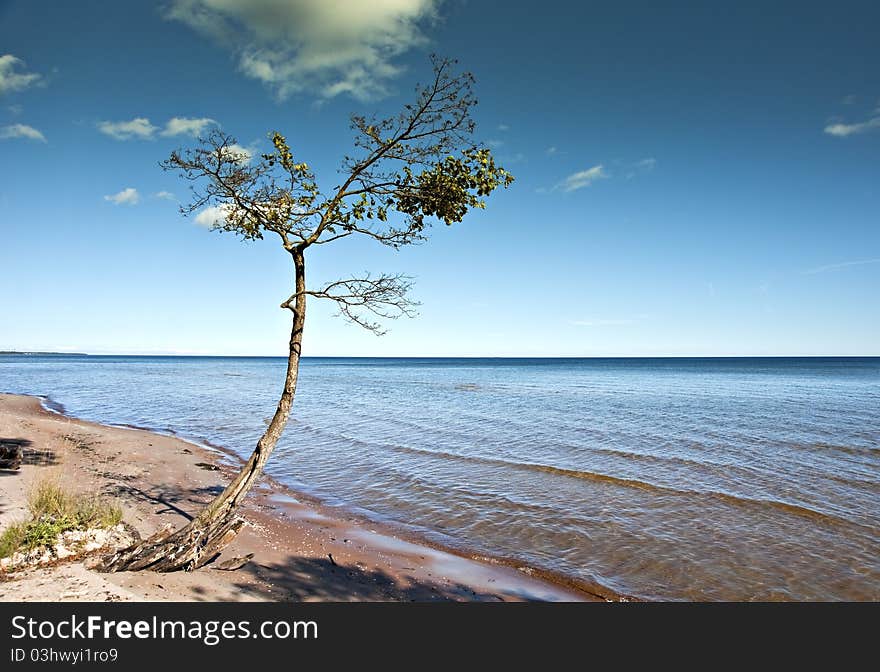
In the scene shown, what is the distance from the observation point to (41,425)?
71.5ft

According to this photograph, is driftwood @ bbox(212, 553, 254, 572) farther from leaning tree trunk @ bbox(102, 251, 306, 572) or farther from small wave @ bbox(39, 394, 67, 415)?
small wave @ bbox(39, 394, 67, 415)

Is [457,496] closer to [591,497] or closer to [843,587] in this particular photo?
[591,497]

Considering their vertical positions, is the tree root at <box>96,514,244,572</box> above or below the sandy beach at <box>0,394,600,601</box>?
above

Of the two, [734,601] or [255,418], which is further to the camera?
[255,418]

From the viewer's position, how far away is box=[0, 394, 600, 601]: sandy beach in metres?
5.98

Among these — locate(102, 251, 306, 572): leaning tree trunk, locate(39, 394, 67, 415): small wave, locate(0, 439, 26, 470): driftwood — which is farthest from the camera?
locate(39, 394, 67, 415): small wave

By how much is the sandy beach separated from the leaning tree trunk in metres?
0.22

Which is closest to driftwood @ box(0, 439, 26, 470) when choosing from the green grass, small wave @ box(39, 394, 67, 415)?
the green grass

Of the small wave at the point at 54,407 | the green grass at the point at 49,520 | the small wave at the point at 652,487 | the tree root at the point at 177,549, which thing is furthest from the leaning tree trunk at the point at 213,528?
the small wave at the point at 54,407

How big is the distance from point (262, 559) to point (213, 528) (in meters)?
1.63

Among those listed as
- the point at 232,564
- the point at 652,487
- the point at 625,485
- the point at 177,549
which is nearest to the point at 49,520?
the point at 177,549
